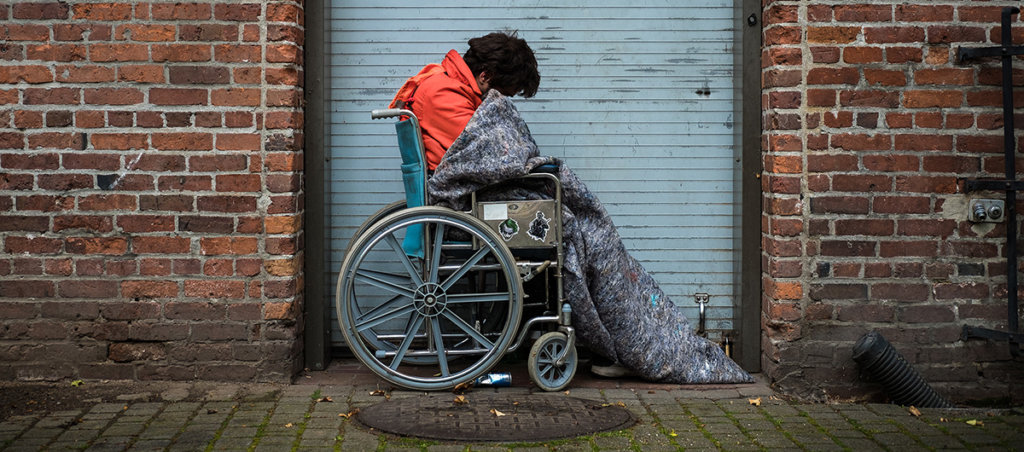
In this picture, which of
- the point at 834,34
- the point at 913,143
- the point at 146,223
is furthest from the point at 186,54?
the point at 913,143

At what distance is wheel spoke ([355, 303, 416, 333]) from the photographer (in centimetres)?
495

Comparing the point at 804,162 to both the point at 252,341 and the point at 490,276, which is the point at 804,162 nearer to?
the point at 490,276

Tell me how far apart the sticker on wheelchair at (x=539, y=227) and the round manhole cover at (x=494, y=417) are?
29.1 inches

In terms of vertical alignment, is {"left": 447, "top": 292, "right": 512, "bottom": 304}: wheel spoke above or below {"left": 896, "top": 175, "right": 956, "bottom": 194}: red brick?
below

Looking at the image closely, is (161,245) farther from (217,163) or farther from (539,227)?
(539,227)

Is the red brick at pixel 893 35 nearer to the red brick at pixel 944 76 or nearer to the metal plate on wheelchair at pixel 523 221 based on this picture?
the red brick at pixel 944 76

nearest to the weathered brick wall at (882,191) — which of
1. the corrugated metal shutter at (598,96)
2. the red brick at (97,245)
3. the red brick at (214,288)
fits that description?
the corrugated metal shutter at (598,96)

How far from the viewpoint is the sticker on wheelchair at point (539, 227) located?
4.96 metres

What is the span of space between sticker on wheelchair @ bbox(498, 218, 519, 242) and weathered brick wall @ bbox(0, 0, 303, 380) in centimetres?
102

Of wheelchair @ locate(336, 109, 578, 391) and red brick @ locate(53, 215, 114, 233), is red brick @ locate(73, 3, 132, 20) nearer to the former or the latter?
red brick @ locate(53, 215, 114, 233)

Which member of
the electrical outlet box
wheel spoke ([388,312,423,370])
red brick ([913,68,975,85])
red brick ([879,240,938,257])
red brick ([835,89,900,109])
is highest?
red brick ([913,68,975,85])

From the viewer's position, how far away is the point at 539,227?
497 centimetres

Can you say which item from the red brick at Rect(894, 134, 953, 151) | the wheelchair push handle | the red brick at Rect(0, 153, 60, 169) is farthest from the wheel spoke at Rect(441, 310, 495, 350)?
the red brick at Rect(894, 134, 953, 151)

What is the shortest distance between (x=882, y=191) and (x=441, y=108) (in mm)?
2132
